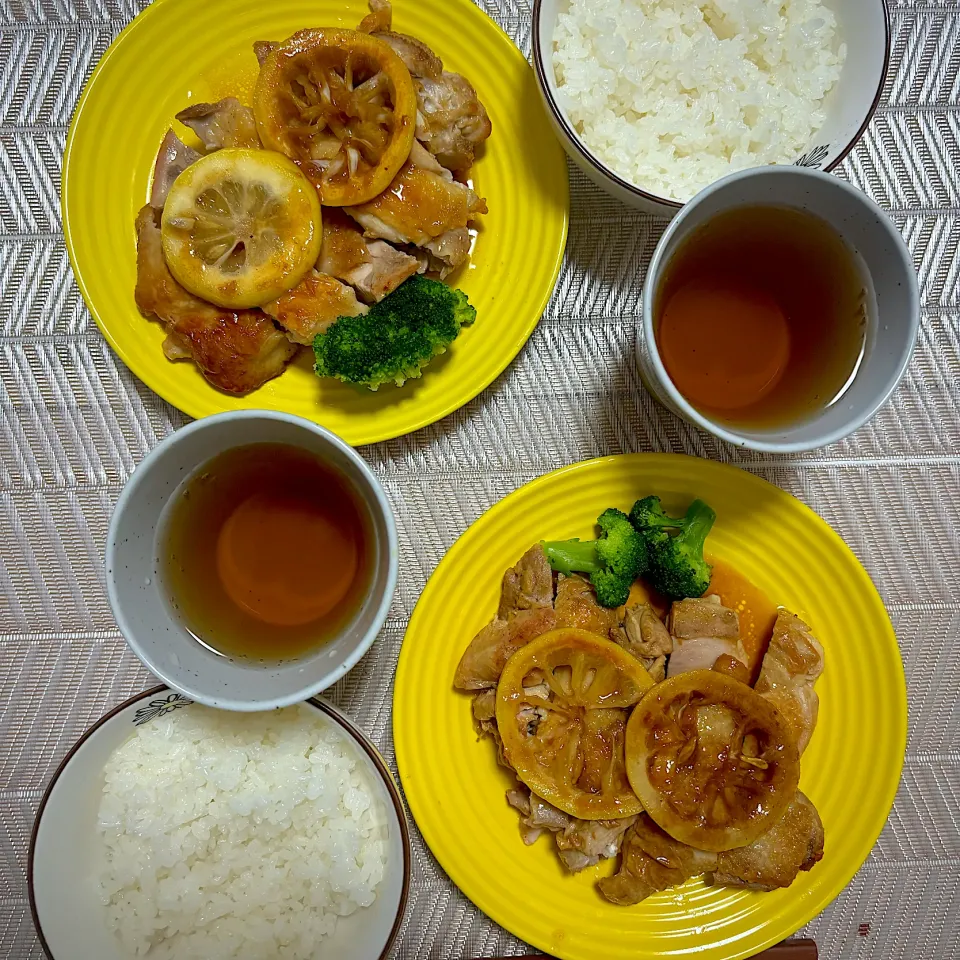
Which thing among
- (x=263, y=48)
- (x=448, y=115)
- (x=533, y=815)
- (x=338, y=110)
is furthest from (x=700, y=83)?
(x=533, y=815)

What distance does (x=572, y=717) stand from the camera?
1.68 metres

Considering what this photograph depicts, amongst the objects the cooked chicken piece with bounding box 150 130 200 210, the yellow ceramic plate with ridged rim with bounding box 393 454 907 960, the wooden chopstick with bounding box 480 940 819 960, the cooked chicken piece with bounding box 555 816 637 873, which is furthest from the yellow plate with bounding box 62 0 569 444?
the wooden chopstick with bounding box 480 940 819 960

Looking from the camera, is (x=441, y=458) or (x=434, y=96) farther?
(x=441, y=458)

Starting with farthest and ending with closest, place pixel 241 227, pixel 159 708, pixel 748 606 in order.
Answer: pixel 748 606 < pixel 159 708 < pixel 241 227

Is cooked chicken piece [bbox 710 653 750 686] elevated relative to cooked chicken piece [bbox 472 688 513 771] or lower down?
elevated

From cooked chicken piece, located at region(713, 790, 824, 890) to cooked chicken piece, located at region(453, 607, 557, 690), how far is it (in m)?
0.66

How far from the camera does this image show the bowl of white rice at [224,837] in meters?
1.69

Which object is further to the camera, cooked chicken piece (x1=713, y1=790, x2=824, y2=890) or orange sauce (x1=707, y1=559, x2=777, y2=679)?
orange sauce (x1=707, y1=559, x2=777, y2=679)

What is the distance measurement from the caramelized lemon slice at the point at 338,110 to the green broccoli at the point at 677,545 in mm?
974

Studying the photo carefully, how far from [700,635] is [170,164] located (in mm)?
1673

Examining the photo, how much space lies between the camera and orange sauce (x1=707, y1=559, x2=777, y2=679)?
1.80m

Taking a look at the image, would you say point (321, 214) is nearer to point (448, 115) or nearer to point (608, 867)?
point (448, 115)

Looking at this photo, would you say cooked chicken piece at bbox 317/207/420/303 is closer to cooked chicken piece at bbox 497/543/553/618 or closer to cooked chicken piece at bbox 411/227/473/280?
cooked chicken piece at bbox 411/227/473/280

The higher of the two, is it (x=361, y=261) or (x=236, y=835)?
(x=361, y=261)
